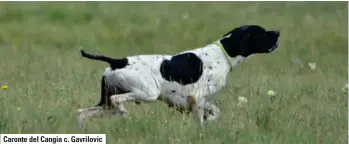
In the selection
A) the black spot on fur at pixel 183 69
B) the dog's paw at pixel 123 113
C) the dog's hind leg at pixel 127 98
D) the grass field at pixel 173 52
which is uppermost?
the black spot on fur at pixel 183 69

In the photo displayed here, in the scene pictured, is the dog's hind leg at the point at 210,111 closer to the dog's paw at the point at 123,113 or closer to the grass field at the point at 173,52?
the grass field at the point at 173,52

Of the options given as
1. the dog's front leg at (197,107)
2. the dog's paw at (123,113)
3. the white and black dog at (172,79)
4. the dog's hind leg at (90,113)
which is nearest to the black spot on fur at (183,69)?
the white and black dog at (172,79)

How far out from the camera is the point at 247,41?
682 centimetres

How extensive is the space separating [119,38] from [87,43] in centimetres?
68

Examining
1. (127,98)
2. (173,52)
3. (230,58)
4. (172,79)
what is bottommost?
(173,52)

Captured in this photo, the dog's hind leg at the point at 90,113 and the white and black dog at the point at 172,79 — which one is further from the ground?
→ the white and black dog at the point at 172,79

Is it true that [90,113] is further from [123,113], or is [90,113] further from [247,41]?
[247,41]

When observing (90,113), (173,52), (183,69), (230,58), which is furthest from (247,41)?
(173,52)

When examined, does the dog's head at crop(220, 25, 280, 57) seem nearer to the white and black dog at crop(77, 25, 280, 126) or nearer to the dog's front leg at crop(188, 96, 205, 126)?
the white and black dog at crop(77, 25, 280, 126)

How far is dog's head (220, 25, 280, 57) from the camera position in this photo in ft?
22.2

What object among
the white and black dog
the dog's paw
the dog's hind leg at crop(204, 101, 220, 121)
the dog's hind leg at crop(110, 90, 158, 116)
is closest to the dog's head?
the white and black dog

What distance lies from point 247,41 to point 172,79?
2.55 ft

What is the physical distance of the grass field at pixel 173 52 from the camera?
5.90 m

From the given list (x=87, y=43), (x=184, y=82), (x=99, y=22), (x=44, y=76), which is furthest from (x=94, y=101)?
(x=99, y=22)
